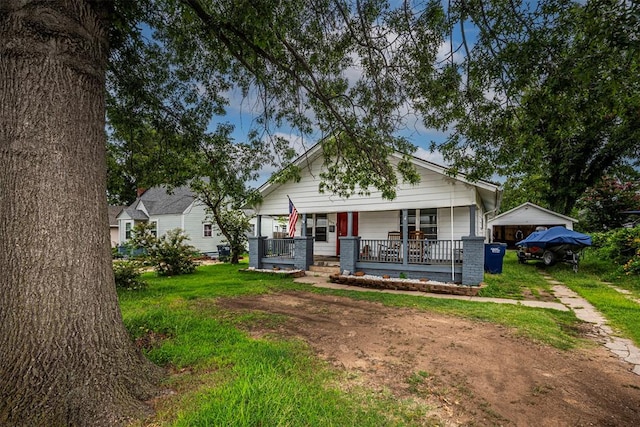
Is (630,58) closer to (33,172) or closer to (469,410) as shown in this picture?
(469,410)

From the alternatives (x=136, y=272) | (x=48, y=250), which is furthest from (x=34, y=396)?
(x=136, y=272)

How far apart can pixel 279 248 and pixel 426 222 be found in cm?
618

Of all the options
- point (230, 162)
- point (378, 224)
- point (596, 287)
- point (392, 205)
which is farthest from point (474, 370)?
point (378, 224)

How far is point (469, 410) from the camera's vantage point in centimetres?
271

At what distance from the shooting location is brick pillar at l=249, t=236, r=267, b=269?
13086 mm

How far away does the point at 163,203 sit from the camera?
22.5 m

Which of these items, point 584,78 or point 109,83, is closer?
point 584,78

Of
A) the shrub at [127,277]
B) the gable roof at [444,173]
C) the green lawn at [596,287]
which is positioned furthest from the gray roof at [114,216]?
the green lawn at [596,287]

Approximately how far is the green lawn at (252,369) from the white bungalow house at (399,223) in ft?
11.0

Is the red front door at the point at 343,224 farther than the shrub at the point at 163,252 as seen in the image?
Yes

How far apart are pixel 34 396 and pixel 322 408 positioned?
2131mm

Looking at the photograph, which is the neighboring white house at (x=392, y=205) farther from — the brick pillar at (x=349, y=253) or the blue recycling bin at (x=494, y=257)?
the brick pillar at (x=349, y=253)

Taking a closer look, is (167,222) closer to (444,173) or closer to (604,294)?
(444,173)

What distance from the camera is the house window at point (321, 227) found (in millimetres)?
14484
